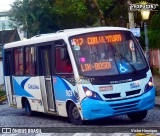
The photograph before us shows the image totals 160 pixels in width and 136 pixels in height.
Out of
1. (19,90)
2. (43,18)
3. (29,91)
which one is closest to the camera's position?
(29,91)

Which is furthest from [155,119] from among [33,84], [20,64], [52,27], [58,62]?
[52,27]

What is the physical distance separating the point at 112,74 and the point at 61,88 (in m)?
1.79

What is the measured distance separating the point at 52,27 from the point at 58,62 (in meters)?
46.9

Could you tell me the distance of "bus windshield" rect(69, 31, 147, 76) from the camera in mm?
14164

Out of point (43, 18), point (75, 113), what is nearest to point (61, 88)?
point (75, 113)

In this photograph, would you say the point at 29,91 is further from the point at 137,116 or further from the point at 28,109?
the point at 137,116

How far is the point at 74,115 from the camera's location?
14594 millimetres

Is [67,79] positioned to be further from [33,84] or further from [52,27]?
[52,27]

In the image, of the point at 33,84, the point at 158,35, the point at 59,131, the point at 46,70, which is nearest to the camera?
the point at 59,131

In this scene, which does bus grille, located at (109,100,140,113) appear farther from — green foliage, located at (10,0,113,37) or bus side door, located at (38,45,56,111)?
green foliage, located at (10,0,113,37)

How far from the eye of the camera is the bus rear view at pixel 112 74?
13.8m

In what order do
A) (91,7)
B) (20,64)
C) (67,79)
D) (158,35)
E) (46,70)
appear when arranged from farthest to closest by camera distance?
(91,7) → (158,35) → (20,64) → (46,70) → (67,79)

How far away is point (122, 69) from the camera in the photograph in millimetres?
14234

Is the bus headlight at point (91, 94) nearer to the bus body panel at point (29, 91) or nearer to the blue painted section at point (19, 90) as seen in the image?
the bus body panel at point (29, 91)
